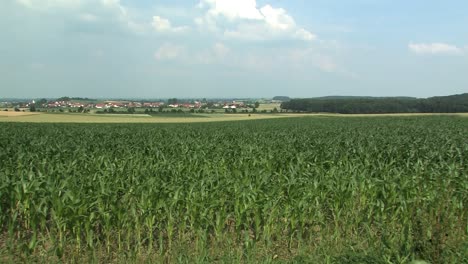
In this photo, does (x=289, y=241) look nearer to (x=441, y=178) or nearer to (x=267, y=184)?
(x=267, y=184)

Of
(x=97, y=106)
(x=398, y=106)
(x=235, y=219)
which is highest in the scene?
(x=398, y=106)

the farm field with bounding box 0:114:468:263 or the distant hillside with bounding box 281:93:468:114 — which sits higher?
the distant hillside with bounding box 281:93:468:114

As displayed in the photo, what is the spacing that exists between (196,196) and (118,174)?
2.25 metres

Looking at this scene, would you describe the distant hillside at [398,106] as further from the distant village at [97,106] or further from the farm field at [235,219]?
the farm field at [235,219]

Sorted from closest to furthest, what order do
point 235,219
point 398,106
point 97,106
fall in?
1. point 235,219
2. point 398,106
3. point 97,106

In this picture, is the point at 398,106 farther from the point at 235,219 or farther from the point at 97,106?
the point at 235,219

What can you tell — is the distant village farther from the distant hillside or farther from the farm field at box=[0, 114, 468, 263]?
the farm field at box=[0, 114, 468, 263]

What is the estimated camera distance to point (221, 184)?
666 centimetres

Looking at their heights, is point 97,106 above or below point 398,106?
below

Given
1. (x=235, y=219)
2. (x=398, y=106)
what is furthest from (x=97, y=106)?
(x=235, y=219)

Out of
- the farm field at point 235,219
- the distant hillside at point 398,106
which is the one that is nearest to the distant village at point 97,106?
the distant hillside at point 398,106

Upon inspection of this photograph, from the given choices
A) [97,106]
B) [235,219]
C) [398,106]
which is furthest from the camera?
[97,106]

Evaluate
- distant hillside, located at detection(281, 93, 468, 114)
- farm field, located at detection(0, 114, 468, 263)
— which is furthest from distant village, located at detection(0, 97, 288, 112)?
farm field, located at detection(0, 114, 468, 263)

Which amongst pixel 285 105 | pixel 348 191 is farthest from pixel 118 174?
pixel 285 105
